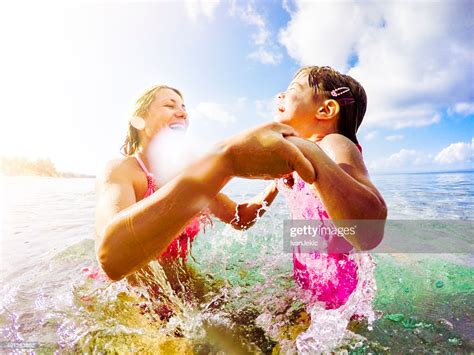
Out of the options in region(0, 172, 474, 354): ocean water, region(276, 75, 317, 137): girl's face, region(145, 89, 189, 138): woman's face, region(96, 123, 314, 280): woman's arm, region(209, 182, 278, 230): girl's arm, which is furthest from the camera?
region(209, 182, 278, 230): girl's arm

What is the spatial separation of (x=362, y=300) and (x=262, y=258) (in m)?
1.74

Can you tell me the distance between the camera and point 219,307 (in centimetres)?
238

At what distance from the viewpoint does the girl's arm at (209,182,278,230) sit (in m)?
2.98

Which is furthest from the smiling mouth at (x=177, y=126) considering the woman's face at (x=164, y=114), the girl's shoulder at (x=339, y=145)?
the girl's shoulder at (x=339, y=145)

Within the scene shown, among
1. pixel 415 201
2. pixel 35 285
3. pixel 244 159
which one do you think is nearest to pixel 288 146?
pixel 244 159

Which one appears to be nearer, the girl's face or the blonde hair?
the girl's face

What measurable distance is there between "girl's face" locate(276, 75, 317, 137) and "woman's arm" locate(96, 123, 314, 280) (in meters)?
1.04

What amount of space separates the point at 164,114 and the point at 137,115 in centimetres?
24

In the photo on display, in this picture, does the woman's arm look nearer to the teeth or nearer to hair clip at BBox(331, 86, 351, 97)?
hair clip at BBox(331, 86, 351, 97)

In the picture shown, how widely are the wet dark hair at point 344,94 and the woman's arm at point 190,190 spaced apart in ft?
3.97

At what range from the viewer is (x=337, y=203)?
1.24 metres

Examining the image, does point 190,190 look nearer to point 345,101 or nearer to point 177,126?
point 345,101

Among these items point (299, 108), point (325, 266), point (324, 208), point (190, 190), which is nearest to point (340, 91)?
point (299, 108)

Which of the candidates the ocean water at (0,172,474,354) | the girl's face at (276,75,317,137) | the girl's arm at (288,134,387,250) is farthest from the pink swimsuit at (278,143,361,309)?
the girl's arm at (288,134,387,250)
